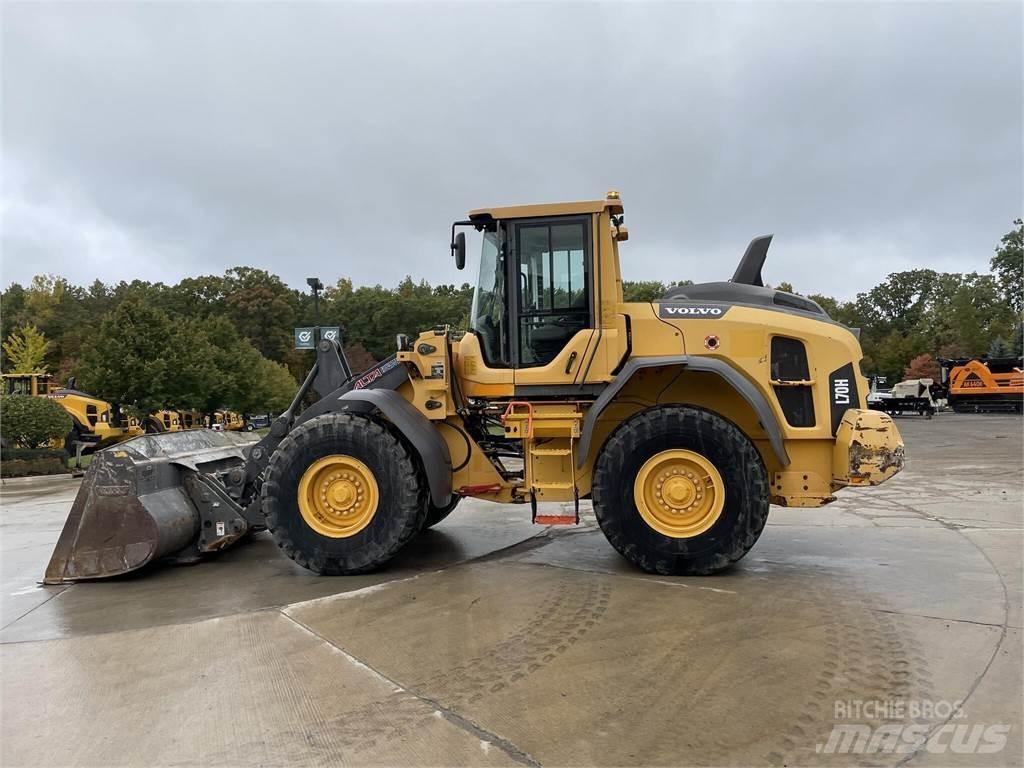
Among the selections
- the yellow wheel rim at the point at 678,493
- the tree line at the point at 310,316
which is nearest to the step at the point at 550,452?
the yellow wheel rim at the point at 678,493

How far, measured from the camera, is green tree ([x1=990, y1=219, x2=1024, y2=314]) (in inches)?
Result: 2251

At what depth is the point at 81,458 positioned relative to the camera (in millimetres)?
20547

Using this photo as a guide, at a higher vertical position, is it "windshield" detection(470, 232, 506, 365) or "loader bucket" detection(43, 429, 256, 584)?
"windshield" detection(470, 232, 506, 365)

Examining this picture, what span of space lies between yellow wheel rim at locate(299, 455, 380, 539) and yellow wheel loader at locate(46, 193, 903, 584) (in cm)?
2

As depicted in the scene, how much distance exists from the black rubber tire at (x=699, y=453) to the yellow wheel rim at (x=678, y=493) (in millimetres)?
53

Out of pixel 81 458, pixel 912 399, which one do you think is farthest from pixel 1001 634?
pixel 912 399

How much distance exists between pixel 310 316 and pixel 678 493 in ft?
206

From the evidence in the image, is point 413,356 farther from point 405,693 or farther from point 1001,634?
point 1001,634

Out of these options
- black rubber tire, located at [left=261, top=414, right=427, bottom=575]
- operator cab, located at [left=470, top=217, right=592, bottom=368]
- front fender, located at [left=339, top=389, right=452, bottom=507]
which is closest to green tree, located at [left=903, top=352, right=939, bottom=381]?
operator cab, located at [left=470, top=217, right=592, bottom=368]

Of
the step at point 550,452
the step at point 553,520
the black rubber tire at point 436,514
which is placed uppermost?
the step at point 550,452

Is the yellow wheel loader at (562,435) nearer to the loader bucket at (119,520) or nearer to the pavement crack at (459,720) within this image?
the loader bucket at (119,520)

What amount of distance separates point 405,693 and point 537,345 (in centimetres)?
319

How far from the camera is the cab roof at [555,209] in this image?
5.67 metres

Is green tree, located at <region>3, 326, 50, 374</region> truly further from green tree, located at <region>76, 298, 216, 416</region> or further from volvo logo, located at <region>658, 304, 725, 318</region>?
volvo logo, located at <region>658, 304, 725, 318</region>
